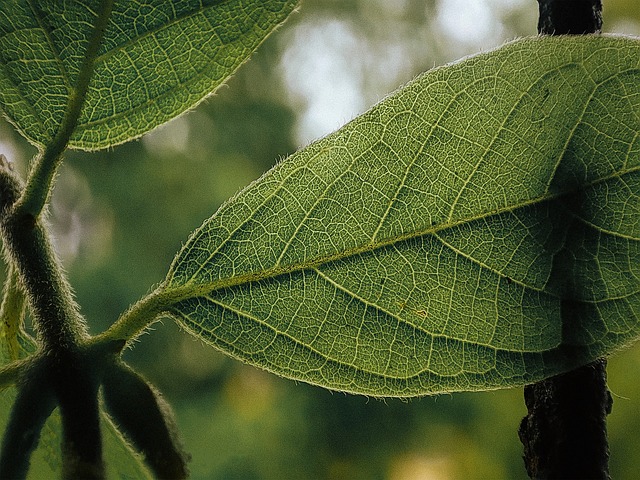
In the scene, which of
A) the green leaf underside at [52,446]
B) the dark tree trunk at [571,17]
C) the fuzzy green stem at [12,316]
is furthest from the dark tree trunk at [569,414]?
the fuzzy green stem at [12,316]

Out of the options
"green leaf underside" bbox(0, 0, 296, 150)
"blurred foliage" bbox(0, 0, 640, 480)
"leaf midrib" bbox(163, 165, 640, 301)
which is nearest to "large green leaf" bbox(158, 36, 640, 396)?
"leaf midrib" bbox(163, 165, 640, 301)

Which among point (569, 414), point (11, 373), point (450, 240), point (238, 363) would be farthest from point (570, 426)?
point (238, 363)

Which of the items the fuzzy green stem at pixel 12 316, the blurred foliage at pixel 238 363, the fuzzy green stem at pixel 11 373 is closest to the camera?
the fuzzy green stem at pixel 11 373

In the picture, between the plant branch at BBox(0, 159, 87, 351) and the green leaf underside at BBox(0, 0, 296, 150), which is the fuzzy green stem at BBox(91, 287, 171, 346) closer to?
the plant branch at BBox(0, 159, 87, 351)

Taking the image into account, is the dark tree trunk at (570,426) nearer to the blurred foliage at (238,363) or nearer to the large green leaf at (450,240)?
the large green leaf at (450,240)

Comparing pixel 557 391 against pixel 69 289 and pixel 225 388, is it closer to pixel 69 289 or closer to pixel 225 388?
pixel 69 289

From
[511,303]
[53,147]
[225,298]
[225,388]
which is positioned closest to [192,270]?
[225,298]
